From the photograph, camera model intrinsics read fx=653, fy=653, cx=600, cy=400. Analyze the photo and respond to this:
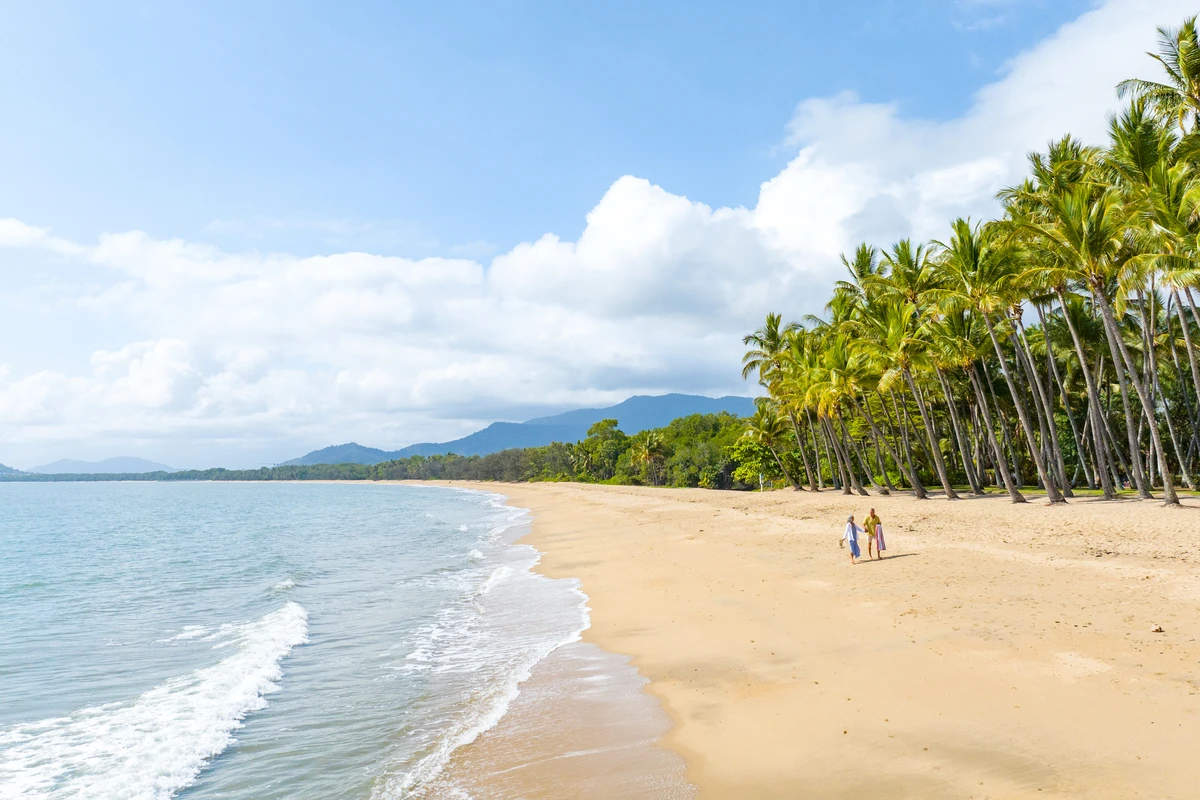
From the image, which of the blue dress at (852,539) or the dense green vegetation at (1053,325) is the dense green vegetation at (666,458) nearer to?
the dense green vegetation at (1053,325)

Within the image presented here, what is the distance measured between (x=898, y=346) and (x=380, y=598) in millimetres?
23314

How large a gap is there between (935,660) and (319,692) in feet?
29.6

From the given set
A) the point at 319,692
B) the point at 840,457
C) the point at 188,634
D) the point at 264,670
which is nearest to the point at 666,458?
the point at 840,457

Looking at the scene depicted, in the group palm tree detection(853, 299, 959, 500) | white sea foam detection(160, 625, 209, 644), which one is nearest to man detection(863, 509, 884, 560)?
palm tree detection(853, 299, 959, 500)

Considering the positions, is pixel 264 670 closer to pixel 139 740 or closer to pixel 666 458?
pixel 139 740

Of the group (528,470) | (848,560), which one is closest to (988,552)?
(848,560)

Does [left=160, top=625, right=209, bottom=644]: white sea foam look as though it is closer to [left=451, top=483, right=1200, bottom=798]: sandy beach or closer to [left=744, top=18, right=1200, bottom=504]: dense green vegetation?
[left=451, top=483, right=1200, bottom=798]: sandy beach

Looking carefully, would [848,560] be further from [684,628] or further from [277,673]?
[277,673]

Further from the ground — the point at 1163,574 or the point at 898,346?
the point at 898,346

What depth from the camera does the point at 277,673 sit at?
11.1 m

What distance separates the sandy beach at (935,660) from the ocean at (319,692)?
0.95 m

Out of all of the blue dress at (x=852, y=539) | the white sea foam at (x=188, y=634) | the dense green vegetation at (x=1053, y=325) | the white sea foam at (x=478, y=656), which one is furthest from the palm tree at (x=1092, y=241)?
the white sea foam at (x=188, y=634)

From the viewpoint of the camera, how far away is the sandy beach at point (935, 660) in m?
5.93

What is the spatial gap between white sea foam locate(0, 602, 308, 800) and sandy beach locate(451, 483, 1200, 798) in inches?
227
